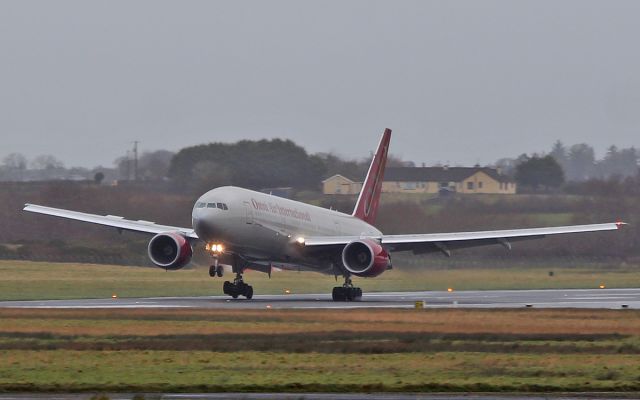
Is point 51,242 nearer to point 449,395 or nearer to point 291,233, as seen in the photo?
point 291,233

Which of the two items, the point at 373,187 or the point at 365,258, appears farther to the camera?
A: the point at 373,187

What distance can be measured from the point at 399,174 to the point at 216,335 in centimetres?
5679

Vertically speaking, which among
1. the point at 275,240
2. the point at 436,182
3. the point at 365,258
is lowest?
the point at 365,258

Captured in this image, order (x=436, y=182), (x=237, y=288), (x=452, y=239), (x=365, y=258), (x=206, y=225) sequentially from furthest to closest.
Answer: (x=436, y=182) → (x=452, y=239) → (x=237, y=288) → (x=365, y=258) → (x=206, y=225)

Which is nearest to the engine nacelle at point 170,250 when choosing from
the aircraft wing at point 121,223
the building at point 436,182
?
the aircraft wing at point 121,223

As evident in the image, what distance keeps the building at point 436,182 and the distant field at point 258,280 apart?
9.52 m

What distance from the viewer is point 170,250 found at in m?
54.5

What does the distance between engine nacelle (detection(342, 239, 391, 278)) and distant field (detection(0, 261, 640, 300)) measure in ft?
24.3

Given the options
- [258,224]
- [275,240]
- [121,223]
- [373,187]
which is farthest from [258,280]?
[258,224]

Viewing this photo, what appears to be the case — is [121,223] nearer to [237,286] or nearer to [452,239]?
[237,286]

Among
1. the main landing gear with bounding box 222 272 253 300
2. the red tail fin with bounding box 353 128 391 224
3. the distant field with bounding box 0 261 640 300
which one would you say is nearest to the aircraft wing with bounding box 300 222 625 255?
the main landing gear with bounding box 222 272 253 300

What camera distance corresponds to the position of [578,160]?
542ft

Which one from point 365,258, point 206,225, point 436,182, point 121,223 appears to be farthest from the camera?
point 436,182

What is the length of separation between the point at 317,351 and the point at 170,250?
80.1 ft
